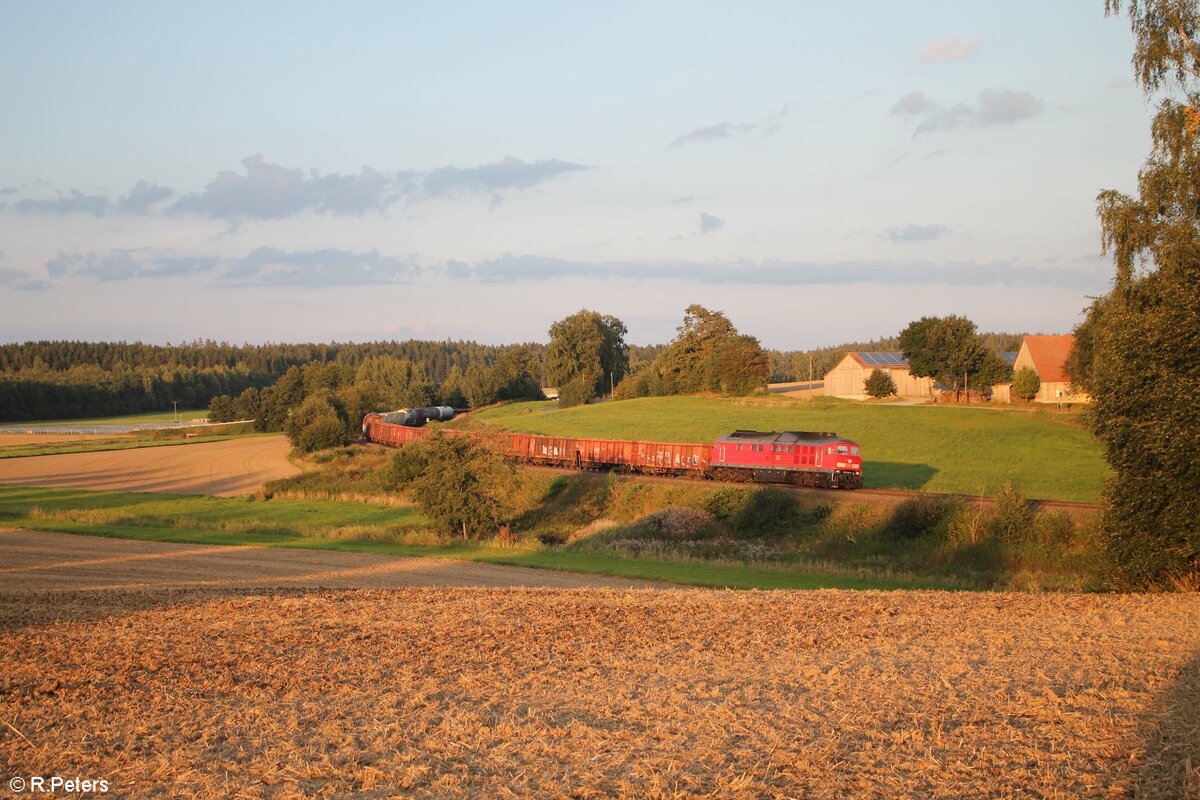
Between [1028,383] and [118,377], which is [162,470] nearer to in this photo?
[1028,383]

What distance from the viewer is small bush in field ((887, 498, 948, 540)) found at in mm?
32344

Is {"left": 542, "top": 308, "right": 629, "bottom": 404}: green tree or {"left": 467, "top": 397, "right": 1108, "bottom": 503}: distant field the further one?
{"left": 542, "top": 308, "right": 629, "bottom": 404}: green tree

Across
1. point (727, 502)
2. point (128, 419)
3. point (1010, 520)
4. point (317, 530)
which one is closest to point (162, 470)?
point (317, 530)

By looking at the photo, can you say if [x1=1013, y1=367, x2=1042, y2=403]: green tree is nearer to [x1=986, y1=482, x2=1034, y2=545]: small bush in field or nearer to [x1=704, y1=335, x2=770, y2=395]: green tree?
[x1=704, y1=335, x2=770, y2=395]: green tree

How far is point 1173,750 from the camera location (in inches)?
261

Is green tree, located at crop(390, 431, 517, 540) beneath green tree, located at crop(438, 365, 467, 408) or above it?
beneath

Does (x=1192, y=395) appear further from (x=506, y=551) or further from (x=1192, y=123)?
(x=506, y=551)

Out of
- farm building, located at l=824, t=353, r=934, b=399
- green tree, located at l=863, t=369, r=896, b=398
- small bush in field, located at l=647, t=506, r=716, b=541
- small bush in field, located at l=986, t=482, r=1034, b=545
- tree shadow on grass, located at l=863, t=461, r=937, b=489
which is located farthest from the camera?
farm building, located at l=824, t=353, r=934, b=399

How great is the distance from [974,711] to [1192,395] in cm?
1293

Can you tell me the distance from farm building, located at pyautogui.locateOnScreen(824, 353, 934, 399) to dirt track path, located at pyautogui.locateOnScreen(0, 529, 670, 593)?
7652 centimetres

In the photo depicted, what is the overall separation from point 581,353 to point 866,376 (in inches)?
1560

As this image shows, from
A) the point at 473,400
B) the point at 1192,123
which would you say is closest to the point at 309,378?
the point at 473,400

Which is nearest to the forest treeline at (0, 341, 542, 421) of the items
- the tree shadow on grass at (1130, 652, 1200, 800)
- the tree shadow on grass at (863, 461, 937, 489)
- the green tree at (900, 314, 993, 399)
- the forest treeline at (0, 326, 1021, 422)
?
the forest treeline at (0, 326, 1021, 422)

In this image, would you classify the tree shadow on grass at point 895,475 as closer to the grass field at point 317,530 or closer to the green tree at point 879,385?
the grass field at point 317,530
